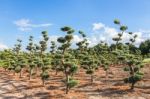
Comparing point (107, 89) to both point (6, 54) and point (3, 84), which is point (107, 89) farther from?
point (6, 54)

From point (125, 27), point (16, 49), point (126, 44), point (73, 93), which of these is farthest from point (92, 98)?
point (16, 49)

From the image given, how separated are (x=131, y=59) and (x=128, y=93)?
28.2 feet

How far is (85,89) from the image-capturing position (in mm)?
53656

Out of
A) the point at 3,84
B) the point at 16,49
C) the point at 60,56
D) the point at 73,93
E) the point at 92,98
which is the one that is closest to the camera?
the point at 92,98

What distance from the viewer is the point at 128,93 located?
47.3m

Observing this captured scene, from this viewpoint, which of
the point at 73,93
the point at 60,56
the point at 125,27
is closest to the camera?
the point at 73,93

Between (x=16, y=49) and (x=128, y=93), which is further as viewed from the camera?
(x=16, y=49)

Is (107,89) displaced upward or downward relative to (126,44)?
downward

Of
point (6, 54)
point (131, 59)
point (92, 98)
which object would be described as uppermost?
point (6, 54)

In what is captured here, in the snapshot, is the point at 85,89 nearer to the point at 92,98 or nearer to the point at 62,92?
the point at 62,92

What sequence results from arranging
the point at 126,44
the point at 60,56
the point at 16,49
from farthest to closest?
the point at 16,49
the point at 126,44
the point at 60,56

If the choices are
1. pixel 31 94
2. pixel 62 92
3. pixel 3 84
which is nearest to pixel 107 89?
pixel 62 92

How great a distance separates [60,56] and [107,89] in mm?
10169

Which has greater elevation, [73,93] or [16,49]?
[16,49]
